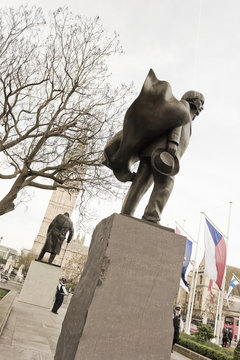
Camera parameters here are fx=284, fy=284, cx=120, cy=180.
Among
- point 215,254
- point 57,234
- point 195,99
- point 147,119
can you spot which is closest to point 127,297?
point 147,119

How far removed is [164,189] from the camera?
3.02m

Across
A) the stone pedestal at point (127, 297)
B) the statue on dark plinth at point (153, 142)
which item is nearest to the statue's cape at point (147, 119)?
the statue on dark plinth at point (153, 142)

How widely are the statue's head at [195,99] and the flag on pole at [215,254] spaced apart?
11.6 metres

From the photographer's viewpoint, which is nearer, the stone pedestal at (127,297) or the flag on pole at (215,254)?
the stone pedestal at (127,297)

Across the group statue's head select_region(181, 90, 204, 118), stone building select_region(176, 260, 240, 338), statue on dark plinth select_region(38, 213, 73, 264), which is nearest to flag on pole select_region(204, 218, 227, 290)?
statue on dark plinth select_region(38, 213, 73, 264)

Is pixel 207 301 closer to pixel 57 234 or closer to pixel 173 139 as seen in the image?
pixel 57 234

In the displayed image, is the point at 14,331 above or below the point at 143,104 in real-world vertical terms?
below

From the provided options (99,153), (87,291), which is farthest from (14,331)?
(99,153)

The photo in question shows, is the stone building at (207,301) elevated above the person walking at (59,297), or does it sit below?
above

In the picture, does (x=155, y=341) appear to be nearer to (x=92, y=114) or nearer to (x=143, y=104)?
(x=143, y=104)

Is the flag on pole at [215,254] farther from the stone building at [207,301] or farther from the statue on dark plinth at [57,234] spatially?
the stone building at [207,301]

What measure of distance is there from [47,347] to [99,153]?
8661 mm

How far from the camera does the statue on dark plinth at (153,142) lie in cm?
286

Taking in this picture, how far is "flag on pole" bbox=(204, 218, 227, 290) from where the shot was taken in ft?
44.1
